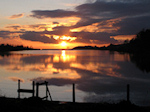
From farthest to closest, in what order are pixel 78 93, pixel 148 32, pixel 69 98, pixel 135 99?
pixel 148 32 < pixel 78 93 < pixel 69 98 < pixel 135 99

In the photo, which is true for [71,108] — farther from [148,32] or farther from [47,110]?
[148,32]

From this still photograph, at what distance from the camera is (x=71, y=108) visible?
1370 centimetres

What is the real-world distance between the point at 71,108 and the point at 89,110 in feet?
5.12

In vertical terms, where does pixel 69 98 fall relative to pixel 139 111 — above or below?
below

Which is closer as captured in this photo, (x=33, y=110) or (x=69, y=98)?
(x=33, y=110)

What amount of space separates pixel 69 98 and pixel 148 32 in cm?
12577

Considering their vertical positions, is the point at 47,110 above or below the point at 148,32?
below

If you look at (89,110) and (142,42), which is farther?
(142,42)

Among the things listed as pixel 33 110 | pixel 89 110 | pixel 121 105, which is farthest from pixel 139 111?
pixel 33 110

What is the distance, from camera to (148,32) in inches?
5148

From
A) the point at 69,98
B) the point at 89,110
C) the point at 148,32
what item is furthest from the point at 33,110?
the point at 148,32

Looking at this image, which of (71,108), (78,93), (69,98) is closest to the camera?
(71,108)

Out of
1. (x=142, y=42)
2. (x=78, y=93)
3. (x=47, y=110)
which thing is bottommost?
(x=78, y=93)

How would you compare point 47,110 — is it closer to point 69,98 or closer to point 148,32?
point 69,98
